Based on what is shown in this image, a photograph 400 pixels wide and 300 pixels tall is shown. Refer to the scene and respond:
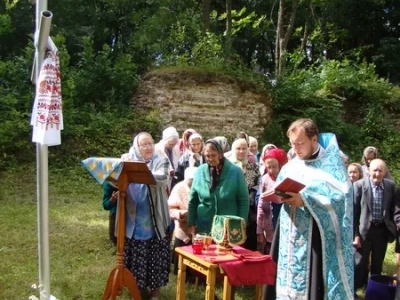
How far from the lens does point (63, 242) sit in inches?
281

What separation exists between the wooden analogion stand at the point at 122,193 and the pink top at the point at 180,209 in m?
1.00

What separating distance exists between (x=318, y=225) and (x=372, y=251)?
2.37m

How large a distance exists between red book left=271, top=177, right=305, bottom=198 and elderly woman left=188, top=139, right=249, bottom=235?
140 centimetres

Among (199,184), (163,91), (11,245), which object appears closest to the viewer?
(199,184)

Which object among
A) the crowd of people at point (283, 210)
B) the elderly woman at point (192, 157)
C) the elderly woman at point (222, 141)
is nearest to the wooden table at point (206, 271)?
the crowd of people at point (283, 210)

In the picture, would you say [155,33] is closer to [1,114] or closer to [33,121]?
[1,114]

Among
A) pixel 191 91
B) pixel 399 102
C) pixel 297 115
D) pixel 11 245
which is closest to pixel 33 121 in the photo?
pixel 11 245

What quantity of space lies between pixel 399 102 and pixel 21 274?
13.1 meters

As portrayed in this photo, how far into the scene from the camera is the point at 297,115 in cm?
1470

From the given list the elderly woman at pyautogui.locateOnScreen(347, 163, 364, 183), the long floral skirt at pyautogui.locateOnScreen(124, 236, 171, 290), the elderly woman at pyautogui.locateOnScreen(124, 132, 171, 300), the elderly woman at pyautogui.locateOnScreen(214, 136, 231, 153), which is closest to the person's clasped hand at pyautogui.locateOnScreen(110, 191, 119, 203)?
the elderly woman at pyautogui.locateOnScreen(124, 132, 171, 300)

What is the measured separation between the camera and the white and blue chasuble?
3557mm

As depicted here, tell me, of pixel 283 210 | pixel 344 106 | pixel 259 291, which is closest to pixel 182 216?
pixel 259 291

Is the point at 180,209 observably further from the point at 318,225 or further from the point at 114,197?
the point at 318,225

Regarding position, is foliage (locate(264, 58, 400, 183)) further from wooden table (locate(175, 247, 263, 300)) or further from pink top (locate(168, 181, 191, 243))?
wooden table (locate(175, 247, 263, 300))
